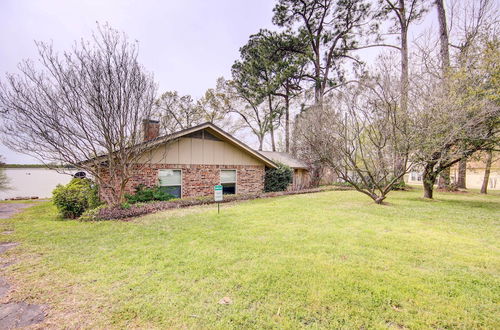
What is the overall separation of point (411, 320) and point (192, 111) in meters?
24.5

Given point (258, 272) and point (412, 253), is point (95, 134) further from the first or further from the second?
point (412, 253)

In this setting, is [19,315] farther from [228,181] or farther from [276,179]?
[276,179]

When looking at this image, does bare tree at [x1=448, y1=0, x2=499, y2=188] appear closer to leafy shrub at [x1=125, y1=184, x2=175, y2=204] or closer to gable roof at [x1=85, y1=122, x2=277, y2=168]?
gable roof at [x1=85, y1=122, x2=277, y2=168]

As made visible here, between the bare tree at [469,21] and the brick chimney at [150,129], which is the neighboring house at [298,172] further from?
the bare tree at [469,21]

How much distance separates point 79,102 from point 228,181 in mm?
7693

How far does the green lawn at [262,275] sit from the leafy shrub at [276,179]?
8643 mm

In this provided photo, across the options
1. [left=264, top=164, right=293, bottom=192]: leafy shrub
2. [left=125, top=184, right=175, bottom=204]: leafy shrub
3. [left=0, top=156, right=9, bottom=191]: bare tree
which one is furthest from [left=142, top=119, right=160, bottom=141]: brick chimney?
[left=0, top=156, right=9, bottom=191]: bare tree

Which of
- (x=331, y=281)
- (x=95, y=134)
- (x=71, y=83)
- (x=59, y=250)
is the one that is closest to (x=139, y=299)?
(x=331, y=281)

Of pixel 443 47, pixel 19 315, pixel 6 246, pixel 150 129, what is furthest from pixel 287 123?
pixel 19 315

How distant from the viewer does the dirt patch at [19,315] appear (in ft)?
7.71

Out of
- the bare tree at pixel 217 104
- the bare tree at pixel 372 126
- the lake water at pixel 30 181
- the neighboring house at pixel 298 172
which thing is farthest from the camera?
the bare tree at pixel 217 104

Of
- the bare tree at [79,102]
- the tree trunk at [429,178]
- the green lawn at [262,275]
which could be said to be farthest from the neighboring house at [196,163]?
the tree trunk at [429,178]

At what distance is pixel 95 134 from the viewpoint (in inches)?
311

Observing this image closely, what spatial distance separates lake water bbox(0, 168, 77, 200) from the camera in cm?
1702
